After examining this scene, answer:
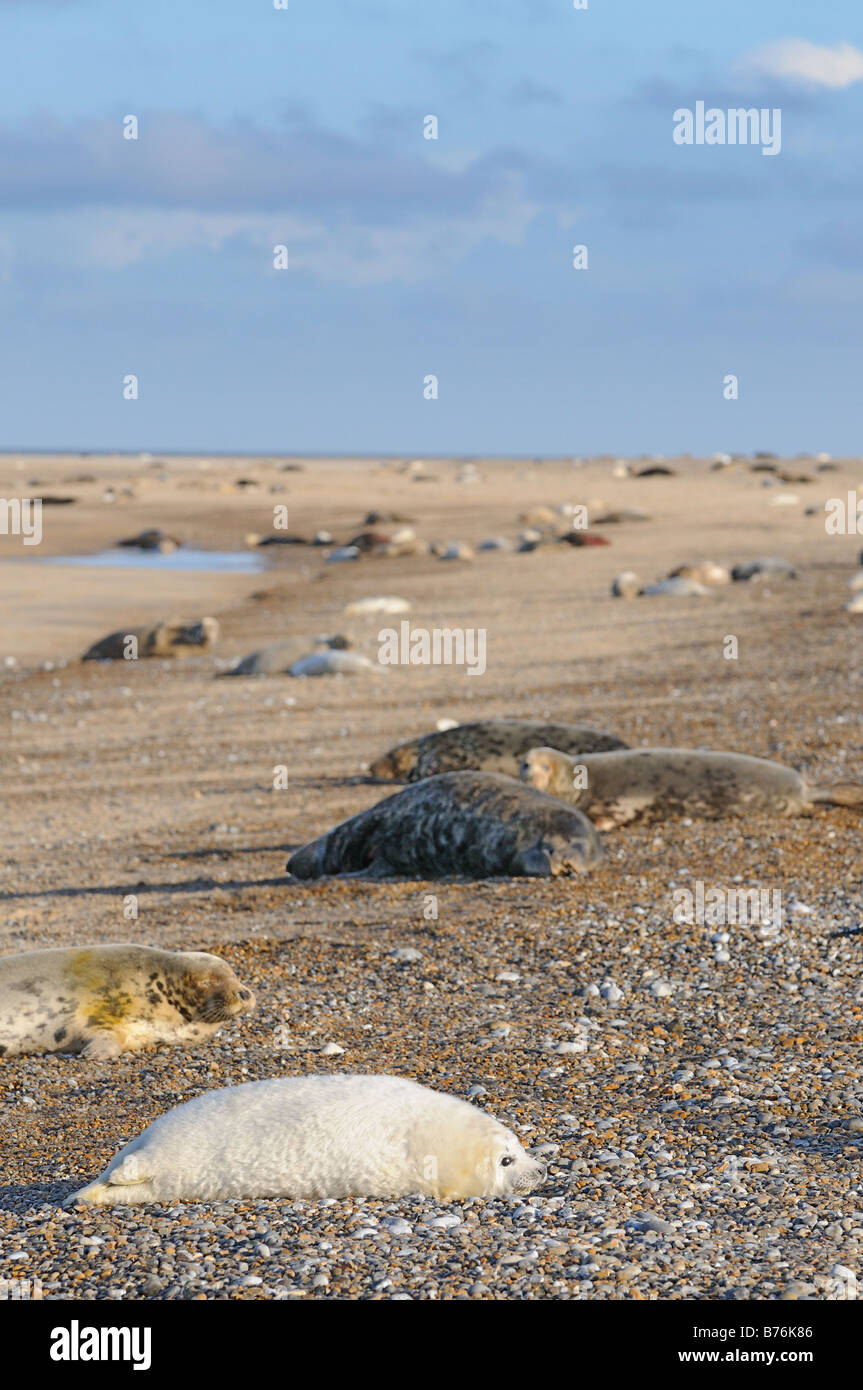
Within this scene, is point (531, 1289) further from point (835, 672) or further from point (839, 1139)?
point (835, 672)

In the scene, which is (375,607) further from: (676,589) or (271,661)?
(271,661)

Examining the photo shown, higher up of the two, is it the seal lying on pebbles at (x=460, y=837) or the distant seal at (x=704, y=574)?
the distant seal at (x=704, y=574)

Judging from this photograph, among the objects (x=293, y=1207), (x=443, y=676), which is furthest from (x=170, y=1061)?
(x=443, y=676)

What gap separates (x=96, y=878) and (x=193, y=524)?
3144 cm

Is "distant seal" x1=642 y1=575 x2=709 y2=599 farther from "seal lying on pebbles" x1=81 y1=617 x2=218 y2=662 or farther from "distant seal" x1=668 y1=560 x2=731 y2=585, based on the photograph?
"seal lying on pebbles" x1=81 y1=617 x2=218 y2=662

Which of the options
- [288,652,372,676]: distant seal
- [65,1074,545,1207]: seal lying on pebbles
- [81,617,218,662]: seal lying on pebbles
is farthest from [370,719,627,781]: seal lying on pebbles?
[81,617,218,662]: seal lying on pebbles

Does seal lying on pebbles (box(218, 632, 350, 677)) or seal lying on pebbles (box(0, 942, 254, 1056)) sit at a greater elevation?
seal lying on pebbles (box(218, 632, 350, 677))

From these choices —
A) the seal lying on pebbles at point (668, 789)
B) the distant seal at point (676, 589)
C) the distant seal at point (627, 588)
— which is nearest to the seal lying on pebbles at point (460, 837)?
the seal lying on pebbles at point (668, 789)

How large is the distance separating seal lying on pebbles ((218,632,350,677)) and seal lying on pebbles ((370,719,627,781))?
17.0 ft

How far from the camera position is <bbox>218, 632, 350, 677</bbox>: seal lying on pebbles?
14.4 m

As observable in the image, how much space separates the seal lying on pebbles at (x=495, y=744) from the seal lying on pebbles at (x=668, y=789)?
2.45 feet

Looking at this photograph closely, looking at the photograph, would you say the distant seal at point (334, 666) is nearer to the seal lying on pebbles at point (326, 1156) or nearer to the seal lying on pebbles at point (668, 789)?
the seal lying on pebbles at point (668, 789)

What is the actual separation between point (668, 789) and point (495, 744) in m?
1.25

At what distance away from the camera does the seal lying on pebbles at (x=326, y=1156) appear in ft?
12.6
